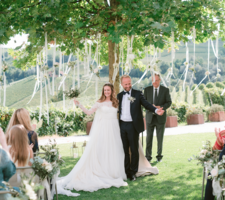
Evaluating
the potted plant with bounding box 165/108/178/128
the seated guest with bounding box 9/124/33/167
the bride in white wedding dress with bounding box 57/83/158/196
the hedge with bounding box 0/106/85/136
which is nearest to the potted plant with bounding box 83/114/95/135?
the hedge with bounding box 0/106/85/136

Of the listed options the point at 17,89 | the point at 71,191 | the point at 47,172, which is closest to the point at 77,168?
the point at 71,191

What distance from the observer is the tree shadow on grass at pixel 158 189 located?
12.4ft

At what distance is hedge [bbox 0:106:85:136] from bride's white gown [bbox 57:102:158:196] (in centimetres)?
595

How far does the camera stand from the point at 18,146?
290 cm

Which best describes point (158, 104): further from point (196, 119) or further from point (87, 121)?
point (196, 119)

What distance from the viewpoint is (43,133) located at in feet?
34.0

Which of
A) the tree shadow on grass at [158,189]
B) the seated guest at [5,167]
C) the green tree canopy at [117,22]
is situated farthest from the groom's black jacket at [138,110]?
the seated guest at [5,167]

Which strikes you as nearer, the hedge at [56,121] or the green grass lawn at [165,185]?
the green grass lawn at [165,185]

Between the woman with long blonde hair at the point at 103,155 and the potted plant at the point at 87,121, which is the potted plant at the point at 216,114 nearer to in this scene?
the potted plant at the point at 87,121

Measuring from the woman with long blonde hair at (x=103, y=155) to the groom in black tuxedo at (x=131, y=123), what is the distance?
0.35 ft

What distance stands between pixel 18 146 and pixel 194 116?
1119cm

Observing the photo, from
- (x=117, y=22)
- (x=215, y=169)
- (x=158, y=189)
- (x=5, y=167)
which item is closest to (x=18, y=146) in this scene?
(x=5, y=167)

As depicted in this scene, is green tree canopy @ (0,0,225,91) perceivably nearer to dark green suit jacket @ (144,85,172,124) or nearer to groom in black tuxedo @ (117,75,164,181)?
groom in black tuxedo @ (117,75,164,181)

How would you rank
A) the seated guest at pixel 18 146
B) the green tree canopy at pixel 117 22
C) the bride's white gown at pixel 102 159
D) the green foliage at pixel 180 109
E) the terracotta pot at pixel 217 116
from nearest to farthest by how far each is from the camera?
the seated guest at pixel 18 146 → the green tree canopy at pixel 117 22 → the bride's white gown at pixel 102 159 → the terracotta pot at pixel 217 116 → the green foliage at pixel 180 109
